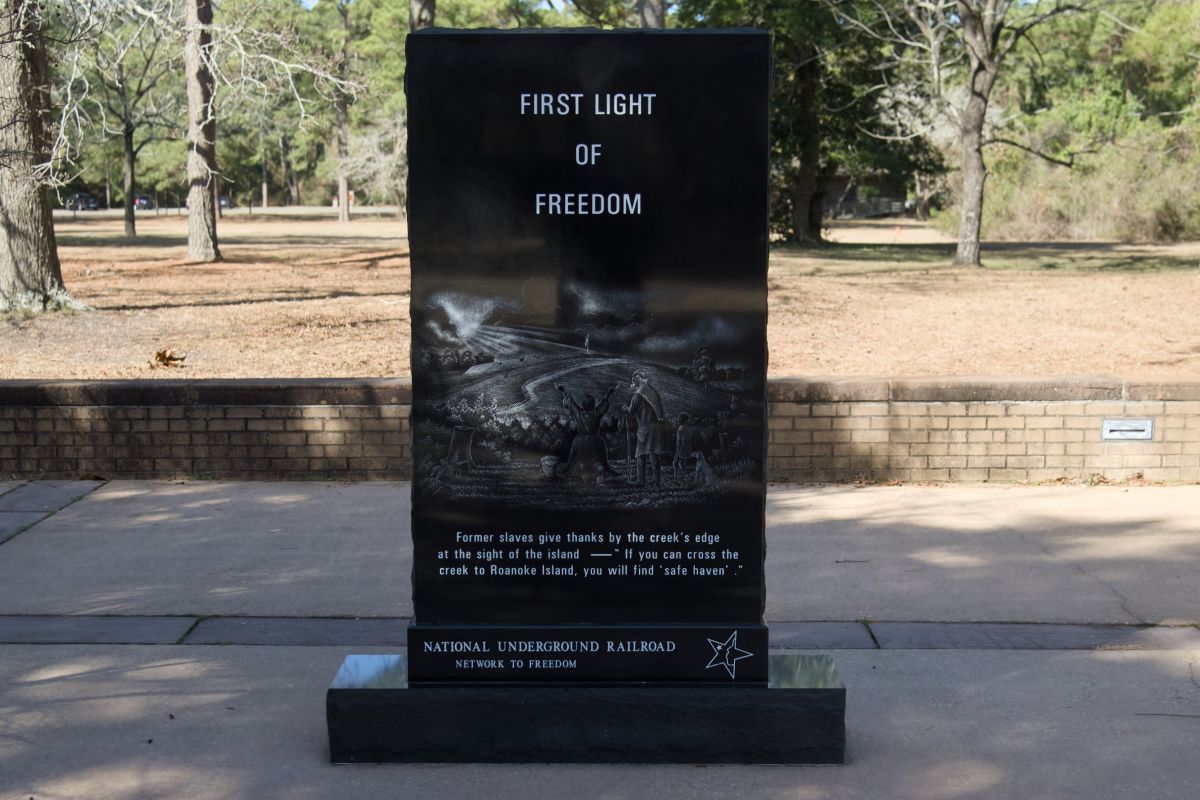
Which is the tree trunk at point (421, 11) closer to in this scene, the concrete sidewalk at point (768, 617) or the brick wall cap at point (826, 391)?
the concrete sidewalk at point (768, 617)

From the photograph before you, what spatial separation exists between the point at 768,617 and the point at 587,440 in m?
2.11

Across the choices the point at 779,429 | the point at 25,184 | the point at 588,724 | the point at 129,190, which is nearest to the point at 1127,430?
the point at 779,429

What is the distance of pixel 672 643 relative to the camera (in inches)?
175

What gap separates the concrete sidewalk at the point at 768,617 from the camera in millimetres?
4383

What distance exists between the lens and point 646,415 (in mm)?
4352

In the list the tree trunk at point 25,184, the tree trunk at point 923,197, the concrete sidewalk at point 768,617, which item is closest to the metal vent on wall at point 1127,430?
the concrete sidewalk at point 768,617

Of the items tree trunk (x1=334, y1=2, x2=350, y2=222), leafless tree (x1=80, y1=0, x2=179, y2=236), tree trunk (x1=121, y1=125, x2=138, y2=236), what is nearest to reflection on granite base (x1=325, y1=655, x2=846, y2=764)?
leafless tree (x1=80, y1=0, x2=179, y2=236)

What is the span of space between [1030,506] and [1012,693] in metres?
3.26

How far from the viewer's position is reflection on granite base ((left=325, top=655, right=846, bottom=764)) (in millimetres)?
4441

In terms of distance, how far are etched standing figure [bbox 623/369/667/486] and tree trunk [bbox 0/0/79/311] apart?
12.9m

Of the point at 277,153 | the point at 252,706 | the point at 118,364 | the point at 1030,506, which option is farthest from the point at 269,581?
the point at 277,153

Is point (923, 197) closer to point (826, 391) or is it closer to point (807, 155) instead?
point (807, 155)

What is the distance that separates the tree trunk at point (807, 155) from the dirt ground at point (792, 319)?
24.0 feet

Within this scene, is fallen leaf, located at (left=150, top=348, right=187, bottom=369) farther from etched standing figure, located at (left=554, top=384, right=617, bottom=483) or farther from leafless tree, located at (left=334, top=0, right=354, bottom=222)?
leafless tree, located at (left=334, top=0, right=354, bottom=222)
